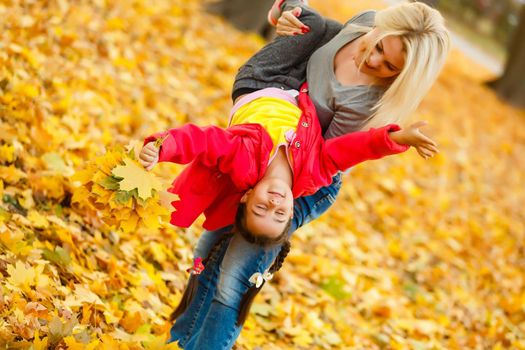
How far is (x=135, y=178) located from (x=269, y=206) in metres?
0.50

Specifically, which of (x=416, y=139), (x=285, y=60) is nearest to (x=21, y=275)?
(x=285, y=60)

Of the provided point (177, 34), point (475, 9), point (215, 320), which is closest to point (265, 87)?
point (215, 320)

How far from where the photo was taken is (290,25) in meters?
2.96

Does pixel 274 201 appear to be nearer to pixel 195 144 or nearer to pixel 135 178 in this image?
pixel 195 144

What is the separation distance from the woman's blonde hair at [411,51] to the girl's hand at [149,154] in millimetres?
880

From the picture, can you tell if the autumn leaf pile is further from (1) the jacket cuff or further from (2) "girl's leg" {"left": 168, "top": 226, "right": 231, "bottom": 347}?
(1) the jacket cuff

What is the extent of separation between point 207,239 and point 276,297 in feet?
3.91

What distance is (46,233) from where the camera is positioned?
3.31 m

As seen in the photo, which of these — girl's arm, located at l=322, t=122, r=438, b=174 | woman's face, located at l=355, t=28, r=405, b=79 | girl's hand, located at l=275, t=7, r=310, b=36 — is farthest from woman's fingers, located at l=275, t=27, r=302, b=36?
girl's arm, located at l=322, t=122, r=438, b=174

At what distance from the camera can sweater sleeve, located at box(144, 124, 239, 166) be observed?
2344mm

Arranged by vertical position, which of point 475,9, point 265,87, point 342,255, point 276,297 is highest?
point 265,87

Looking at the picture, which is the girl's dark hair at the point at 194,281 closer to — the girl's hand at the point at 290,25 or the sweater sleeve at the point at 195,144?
the sweater sleeve at the point at 195,144

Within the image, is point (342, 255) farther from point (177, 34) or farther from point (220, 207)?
point (177, 34)

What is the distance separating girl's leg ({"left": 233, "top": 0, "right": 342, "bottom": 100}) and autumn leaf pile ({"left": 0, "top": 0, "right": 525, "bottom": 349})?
0.60m
